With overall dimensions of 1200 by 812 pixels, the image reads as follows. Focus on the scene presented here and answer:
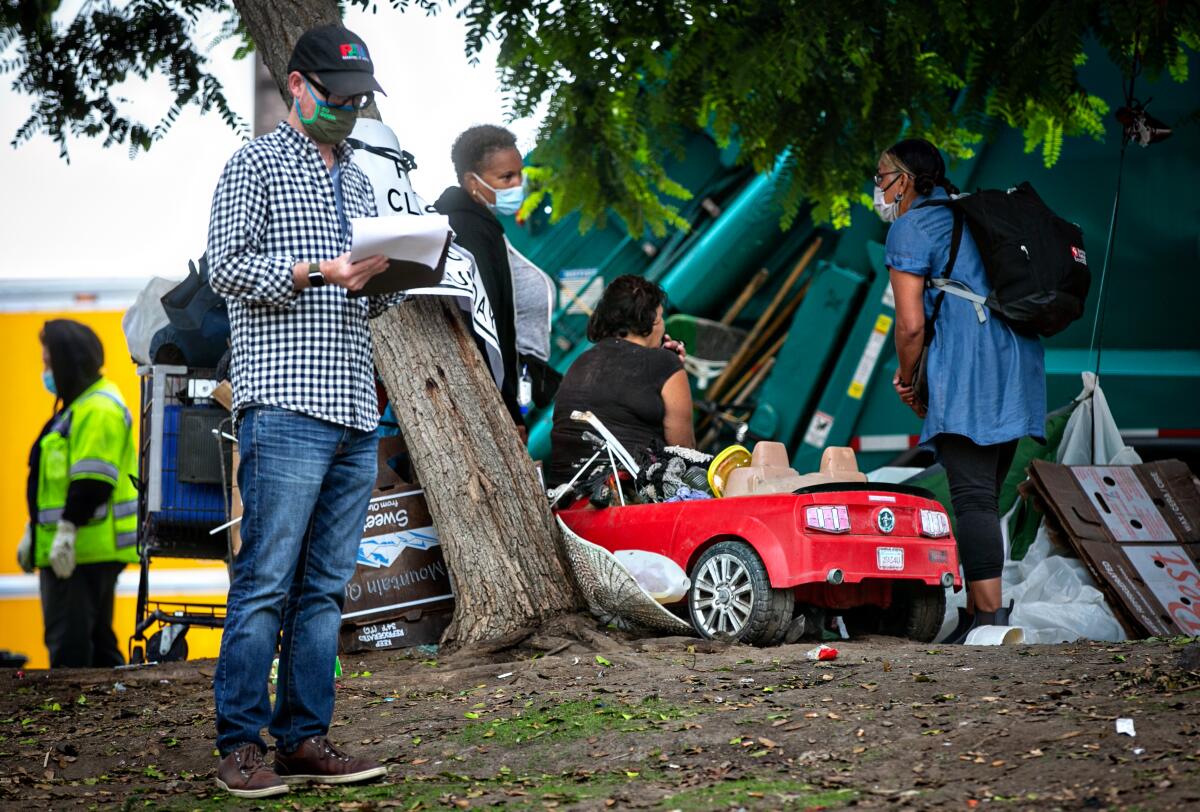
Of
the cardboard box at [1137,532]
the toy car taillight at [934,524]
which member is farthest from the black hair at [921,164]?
the cardboard box at [1137,532]

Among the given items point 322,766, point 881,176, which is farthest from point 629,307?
point 322,766

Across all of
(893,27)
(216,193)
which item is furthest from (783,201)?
(216,193)

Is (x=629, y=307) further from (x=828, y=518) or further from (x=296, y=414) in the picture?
(x=296, y=414)

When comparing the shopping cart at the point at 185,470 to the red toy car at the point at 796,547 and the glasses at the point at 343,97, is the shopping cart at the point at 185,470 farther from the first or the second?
the glasses at the point at 343,97

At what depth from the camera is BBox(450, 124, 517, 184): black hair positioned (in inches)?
232

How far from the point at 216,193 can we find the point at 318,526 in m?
0.84

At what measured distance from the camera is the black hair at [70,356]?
25.2ft

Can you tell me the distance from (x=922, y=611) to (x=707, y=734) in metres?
1.85

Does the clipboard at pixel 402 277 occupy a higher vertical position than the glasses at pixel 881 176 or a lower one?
lower

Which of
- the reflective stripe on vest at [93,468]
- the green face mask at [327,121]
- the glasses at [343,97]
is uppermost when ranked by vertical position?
the glasses at [343,97]

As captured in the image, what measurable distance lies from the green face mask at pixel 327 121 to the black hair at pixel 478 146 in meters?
2.24

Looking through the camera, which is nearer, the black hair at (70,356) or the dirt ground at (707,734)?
the dirt ground at (707,734)

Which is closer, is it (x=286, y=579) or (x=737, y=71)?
(x=286, y=579)

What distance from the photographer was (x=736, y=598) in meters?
4.99
